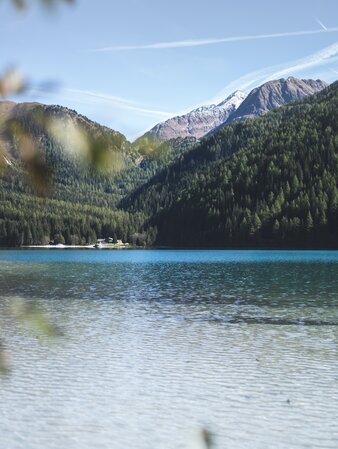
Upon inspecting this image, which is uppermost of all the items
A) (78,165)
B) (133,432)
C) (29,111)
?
(29,111)

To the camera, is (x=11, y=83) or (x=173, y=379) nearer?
(x=11, y=83)

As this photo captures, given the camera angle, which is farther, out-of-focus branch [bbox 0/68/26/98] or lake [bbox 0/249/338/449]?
lake [bbox 0/249/338/449]

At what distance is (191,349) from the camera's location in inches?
1183

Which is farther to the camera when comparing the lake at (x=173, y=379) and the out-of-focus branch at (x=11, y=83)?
the lake at (x=173, y=379)

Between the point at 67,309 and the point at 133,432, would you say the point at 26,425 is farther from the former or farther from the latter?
the point at 67,309

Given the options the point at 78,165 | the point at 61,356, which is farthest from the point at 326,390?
the point at 78,165

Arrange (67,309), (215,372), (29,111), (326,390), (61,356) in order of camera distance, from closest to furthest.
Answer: (29,111) < (326,390) < (215,372) < (61,356) < (67,309)

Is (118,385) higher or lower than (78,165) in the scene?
lower

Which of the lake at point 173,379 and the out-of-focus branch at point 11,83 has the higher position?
the out-of-focus branch at point 11,83

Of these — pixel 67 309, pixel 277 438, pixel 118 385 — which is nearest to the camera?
pixel 277 438

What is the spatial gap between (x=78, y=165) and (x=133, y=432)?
16197mm

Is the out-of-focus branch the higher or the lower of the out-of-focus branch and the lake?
the higher

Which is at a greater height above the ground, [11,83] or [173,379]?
[11,83]

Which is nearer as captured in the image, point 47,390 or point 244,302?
point 47,390
